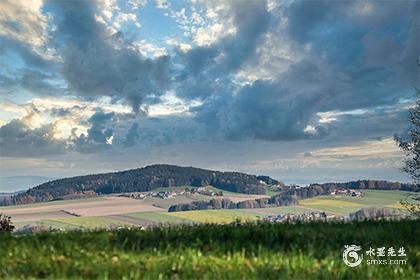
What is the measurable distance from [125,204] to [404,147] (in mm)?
135693

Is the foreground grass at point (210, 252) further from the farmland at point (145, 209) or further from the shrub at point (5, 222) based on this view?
the farmland at point (145, 209)

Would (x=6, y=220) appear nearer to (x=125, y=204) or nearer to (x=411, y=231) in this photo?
(x=411, y=231)

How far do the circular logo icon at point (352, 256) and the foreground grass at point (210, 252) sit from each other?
163 mm

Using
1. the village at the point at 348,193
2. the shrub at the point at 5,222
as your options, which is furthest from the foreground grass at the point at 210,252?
the village at the point at 348,193

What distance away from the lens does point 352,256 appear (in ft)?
41.7

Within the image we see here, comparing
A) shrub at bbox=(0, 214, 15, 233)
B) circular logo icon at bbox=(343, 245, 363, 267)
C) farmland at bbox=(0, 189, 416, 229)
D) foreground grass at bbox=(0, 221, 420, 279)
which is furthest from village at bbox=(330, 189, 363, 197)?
circular logo icon at bbox=(343, 245, 363, 267)

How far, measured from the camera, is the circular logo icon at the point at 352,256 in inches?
479

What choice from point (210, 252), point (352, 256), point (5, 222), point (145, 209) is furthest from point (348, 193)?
point (210, 252)

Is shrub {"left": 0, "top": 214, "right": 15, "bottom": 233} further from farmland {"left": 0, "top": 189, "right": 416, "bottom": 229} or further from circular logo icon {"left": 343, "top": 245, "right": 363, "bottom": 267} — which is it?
farmland {"left": 0, "top": 189, "right": 416, "bottom": 229}

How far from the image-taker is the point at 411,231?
15.7 m

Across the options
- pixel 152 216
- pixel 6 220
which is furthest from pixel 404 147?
pixel 152 216

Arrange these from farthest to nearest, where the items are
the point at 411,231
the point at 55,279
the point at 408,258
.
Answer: the point at 411,231
the point at 408,258
the point at 55,279

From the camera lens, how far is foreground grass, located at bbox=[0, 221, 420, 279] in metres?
10.9

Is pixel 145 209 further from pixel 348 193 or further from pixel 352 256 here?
pixel 352 256
